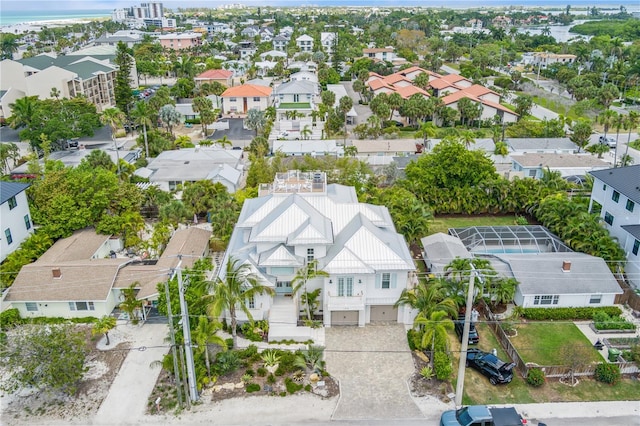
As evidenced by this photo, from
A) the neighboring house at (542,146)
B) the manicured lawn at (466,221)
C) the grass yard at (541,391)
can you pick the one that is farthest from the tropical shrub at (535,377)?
the neighboring house at (542,146)

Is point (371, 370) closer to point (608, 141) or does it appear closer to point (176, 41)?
point (608, 141)

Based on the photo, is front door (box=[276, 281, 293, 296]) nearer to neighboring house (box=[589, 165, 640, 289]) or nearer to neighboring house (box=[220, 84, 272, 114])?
neighboring house (box=[589, 165, 640, 289])

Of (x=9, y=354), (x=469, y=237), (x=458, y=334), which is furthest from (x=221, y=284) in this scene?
(x=469, y=237)

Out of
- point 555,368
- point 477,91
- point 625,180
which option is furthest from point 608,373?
point 477,91

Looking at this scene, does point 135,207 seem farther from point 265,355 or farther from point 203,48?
point 203,48

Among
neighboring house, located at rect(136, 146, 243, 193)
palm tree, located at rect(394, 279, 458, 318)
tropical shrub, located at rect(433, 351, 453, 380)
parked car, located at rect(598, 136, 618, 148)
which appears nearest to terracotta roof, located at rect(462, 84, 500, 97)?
parked car, located at rect(598, 136, 618, 148)

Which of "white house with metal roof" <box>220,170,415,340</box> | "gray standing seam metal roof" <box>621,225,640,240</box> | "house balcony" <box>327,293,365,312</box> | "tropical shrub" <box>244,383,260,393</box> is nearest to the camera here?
"tropical shrub" <box>244,383,260,393</box>

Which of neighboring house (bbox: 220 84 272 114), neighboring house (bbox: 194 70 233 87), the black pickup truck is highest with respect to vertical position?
neighboring house (bbox: 194 70 233 87)
